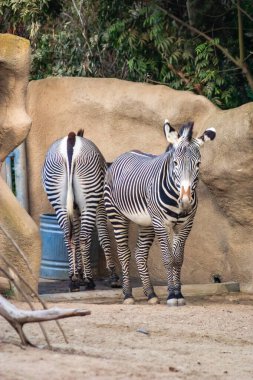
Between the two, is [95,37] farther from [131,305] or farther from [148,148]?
[131,305]

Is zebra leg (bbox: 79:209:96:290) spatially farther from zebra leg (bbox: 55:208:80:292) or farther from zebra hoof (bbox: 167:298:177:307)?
zebra hoof (bbox: 167:298:177:307)

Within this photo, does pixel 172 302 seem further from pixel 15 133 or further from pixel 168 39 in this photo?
pixel 168 39

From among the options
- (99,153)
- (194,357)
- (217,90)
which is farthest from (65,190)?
(194,357)

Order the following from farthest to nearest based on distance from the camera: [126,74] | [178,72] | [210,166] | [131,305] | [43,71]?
[43,71] → [126,74] → [178,72] → [210,166] → [131,305]

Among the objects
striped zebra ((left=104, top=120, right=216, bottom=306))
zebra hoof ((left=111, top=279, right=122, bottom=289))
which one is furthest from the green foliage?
zebra hoof ((left=111, top=279, right=122, bottom=289))

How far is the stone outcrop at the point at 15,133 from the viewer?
32.0ft

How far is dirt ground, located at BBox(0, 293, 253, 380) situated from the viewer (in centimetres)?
596

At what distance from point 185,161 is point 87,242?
211cm

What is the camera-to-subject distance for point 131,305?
33.5ft

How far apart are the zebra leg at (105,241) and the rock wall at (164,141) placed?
29 centimetres

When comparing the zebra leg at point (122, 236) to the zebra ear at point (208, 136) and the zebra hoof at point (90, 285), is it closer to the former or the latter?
the zebra hoof at point (90, 285)

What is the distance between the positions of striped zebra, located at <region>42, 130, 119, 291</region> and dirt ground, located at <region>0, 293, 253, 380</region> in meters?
1.47

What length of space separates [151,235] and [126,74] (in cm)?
351

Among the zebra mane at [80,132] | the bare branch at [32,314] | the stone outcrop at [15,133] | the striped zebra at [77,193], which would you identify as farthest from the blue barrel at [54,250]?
the bare branch at [32,314]
